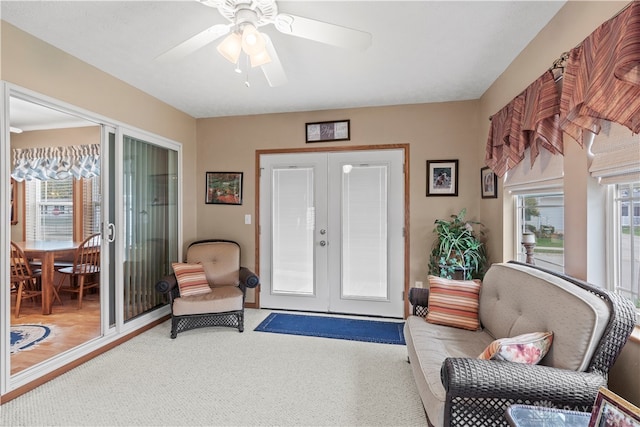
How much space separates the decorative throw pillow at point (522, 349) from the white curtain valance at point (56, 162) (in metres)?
5.21

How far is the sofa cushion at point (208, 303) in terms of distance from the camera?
117 inches

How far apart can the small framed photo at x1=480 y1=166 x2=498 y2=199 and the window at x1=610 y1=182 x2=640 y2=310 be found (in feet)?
4.15

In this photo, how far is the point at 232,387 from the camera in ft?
7.05

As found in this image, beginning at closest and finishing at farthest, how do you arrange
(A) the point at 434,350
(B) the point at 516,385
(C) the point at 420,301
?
1. (B) the point at 516,385
2. (A) the point at 434,350
3. (C) the point at 420,301

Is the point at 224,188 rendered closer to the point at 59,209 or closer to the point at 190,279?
the point at 190,279

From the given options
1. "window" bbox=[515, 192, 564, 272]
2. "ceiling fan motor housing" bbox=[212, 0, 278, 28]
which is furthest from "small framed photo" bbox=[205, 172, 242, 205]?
"window" bbox=[515, 192, 564, 272]

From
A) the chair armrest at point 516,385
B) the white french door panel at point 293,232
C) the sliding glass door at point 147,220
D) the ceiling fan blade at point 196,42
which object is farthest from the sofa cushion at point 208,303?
the chair armrest at point 516,385

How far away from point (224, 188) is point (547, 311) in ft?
11.4

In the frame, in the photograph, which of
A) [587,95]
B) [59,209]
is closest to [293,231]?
[587,95]

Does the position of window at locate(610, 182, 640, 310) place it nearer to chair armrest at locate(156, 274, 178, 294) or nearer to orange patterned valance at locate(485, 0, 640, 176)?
orange patterned valance at locate(485, 0, 640, 176)

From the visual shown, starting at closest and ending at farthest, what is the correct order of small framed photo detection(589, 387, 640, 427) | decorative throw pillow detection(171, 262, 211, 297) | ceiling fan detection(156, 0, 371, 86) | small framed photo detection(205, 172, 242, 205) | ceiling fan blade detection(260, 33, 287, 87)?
small framed photo detection(589, 387, 640, 427), ceiling fan detection(156, 0, 371, 86), ceiling fan blade detection(260, 33, 287, 87), decorative throw pillow detection(171, 262, 211, 297), small framed photo detection(205, 172, 242, 205)

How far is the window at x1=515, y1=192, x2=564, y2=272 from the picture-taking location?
2.11m

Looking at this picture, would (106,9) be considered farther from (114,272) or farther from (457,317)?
(457,317)

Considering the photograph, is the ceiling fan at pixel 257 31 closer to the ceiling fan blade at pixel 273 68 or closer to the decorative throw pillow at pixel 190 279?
the ceiling fan blade at pixel 273 68
